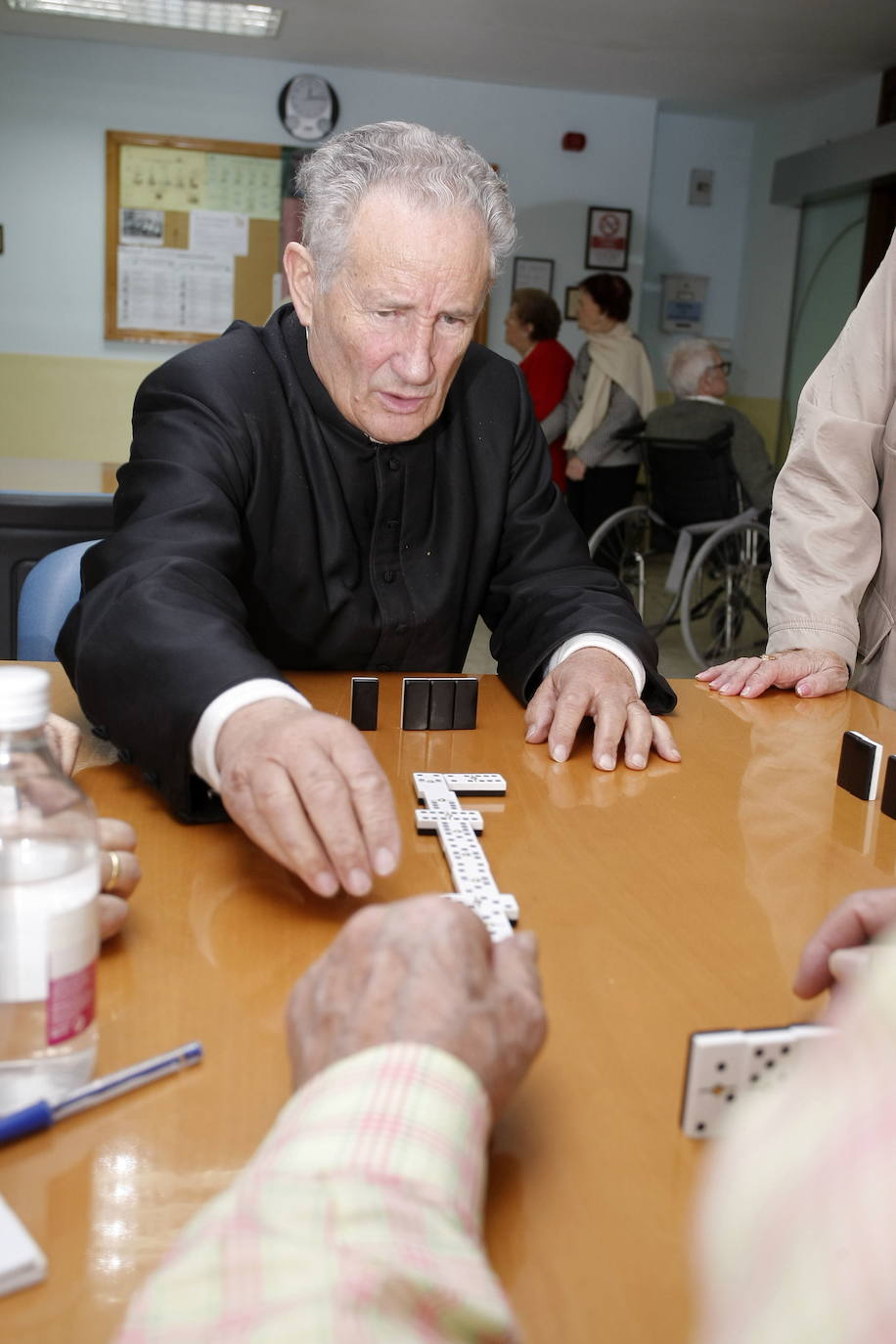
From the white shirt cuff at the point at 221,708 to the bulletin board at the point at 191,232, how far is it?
6.81 metres

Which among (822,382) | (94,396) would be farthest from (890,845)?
(94,396)

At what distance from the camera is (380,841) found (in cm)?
87

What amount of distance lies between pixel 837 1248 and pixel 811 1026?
34 centimetres

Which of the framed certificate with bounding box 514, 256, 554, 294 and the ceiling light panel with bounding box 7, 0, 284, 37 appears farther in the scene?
the framed certificate with bounding box 514, 256, 554, 294

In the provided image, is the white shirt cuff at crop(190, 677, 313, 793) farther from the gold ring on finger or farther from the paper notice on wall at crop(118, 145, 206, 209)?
the paper notice on wall at crop(118, 145, 206, 209)

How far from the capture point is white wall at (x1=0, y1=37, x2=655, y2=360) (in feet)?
23.5

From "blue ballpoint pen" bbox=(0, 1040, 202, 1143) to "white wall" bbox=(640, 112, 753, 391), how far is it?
8424 mm

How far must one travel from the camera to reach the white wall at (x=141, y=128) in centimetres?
715

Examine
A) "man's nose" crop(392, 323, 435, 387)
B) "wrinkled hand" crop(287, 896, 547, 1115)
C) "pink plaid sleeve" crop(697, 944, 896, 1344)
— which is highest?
"man's nose" crop(392, 323, 435, 387)

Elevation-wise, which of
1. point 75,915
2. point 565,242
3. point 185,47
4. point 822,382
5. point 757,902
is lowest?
point 757,902

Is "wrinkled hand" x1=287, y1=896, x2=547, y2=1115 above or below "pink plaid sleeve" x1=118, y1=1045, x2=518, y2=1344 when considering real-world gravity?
above

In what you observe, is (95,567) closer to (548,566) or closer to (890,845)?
(548,566)

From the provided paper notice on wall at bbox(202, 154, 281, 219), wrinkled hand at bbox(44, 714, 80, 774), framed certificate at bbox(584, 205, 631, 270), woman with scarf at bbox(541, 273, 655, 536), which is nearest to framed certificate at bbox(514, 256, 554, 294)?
framed certificate at bbox(584, 205, 631, 270)

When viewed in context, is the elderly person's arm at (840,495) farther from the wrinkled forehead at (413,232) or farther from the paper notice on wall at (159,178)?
the paper notice on wall at (159,178)
